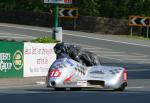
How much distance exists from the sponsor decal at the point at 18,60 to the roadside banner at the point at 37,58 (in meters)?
0.28

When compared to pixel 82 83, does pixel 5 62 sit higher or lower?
lower

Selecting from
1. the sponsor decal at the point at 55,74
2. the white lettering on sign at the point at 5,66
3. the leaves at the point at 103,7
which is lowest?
the leaves at the point at 103,7

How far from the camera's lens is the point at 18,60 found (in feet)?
96.3

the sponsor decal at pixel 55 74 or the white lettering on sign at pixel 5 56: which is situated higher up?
the sponsor decal at pixel 55 74

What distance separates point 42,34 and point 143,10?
1361cm

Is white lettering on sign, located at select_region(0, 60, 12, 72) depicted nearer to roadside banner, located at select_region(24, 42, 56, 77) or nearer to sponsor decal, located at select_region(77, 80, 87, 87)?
roadside banner, located at select_region(24, 42, 56, 77)

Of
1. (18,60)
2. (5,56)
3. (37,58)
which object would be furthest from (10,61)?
(37,58)

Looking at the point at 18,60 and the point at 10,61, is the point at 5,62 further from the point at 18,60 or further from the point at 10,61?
the point at 18,60

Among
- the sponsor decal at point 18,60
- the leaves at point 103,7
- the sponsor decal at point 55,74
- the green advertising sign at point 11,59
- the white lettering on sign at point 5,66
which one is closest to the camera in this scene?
the sponsor decal at point 55,74

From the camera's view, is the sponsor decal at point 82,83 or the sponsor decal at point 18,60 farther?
the sponsor decal at point 18,60

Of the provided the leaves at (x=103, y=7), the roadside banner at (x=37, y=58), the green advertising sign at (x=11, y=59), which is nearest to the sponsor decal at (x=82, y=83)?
the green advertising sign at (x=11, y=59)

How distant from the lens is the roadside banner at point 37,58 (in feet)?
97.8

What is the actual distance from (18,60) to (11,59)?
20.1 inches

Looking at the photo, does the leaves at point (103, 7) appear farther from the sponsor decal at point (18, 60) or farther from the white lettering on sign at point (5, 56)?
the white lettering on sign at point (5, 56)
